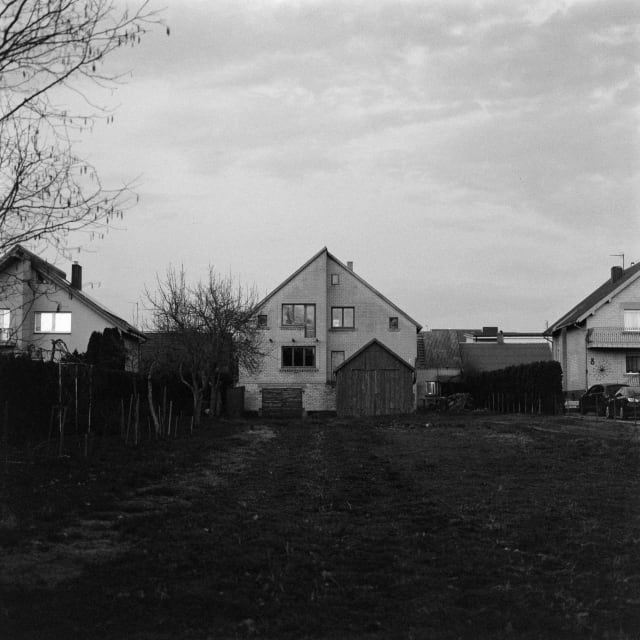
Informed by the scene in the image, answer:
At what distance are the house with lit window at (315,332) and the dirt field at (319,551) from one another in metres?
34.1

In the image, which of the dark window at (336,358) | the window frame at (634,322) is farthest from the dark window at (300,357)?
the window frame at (634,322)

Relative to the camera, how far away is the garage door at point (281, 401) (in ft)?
159

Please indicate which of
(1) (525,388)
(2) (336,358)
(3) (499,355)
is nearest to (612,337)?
(1) (525,388)

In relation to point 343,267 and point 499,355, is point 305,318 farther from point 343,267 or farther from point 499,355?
point 499,355

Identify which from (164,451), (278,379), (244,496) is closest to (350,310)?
(278,379)

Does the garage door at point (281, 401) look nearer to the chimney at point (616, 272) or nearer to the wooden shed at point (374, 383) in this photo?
the wooden shed at point (374, 383)

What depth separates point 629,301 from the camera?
4728 cm

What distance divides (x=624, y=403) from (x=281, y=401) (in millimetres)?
20440

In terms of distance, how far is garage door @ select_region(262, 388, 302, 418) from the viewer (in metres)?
48.4

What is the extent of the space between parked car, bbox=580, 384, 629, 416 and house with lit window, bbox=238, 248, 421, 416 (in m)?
12.0

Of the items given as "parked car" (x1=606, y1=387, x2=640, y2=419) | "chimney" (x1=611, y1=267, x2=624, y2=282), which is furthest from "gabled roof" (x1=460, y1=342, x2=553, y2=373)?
"parked car" (x1=606, y1=387, x2=640, y2=419)

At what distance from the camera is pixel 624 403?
33844 millimetres

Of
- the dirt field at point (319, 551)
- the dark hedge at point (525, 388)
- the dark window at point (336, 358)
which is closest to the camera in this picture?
the dirt field at point (319, 551)

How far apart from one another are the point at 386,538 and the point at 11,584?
11.1ft
